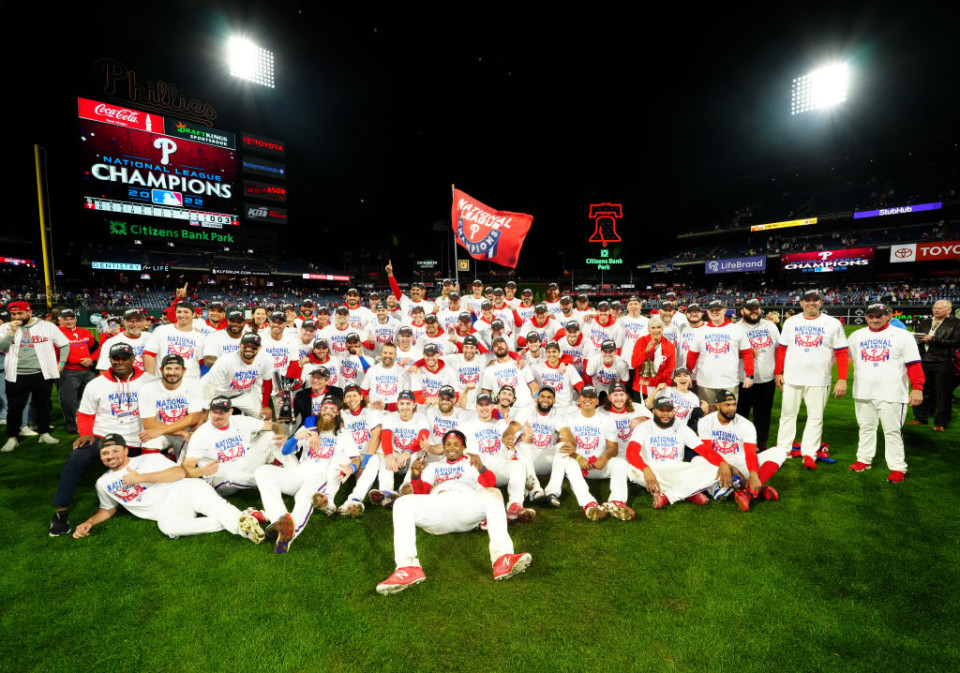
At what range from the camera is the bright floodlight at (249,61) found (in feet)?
117

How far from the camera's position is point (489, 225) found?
486 inches

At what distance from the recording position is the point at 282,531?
439cm

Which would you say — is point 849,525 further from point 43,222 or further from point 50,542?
point 43,222

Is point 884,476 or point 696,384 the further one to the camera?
point 696,384

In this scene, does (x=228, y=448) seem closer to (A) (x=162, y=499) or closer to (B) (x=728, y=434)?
(A) (x=162, y=499)

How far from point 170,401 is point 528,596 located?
16.9 ft

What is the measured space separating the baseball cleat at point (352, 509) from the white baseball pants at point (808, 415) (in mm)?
6244

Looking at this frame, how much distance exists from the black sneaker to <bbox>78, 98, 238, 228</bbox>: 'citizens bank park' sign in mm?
30216

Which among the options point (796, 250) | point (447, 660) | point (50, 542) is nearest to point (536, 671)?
point (447, 660)

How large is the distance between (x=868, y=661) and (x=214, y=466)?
6.30m

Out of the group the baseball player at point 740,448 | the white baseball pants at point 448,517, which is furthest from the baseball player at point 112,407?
the baseball player at point 740,448

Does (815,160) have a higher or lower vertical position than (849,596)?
higher

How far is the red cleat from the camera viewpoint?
521 centimetres

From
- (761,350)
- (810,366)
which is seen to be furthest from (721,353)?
(810,366)
